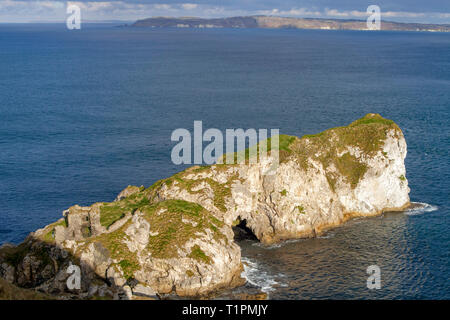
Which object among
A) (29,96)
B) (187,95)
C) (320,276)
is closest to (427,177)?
(320,276)

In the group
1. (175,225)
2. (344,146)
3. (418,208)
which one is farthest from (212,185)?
(418,208)

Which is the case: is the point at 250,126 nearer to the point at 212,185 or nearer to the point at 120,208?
the point at 212,185

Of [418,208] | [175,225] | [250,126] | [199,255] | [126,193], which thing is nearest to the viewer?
[199,255]

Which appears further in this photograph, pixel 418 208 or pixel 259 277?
pixel 418 208

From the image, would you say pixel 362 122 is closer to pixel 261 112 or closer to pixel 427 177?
pixel 427 177

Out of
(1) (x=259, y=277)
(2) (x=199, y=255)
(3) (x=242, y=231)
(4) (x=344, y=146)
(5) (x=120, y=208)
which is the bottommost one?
(1) (x=259, y=277)

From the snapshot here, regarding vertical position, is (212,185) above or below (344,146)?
below
